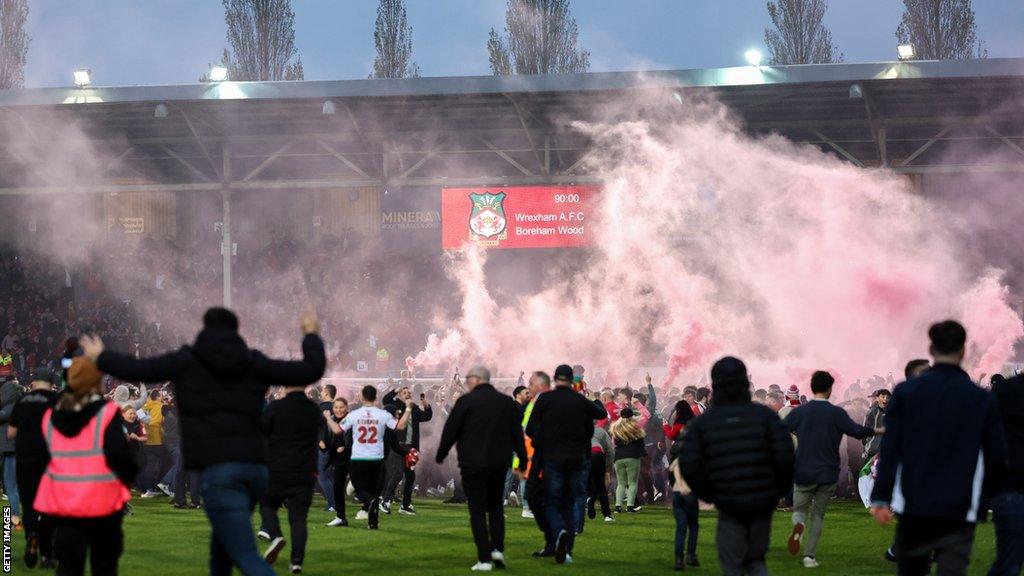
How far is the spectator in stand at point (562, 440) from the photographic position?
511 inches

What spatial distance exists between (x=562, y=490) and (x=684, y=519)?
3.95 feet

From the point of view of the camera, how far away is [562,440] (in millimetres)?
13008

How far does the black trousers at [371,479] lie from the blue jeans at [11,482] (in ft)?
12.2

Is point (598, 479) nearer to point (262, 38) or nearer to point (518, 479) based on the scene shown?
point (518, 479)

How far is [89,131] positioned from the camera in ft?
106

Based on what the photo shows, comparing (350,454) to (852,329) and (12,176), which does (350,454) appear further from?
(12,176)

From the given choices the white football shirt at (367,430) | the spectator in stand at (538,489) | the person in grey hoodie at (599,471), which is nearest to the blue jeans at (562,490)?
the spectator in stand at (538,489)

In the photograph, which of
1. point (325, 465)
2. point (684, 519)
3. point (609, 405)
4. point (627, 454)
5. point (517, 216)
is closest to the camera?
point (684, 519)

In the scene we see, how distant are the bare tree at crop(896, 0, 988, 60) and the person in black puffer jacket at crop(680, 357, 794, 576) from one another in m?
42.8

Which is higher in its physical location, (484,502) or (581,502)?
(484,502)

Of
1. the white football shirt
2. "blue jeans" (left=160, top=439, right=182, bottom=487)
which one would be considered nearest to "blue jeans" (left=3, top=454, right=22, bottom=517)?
the white football shirt

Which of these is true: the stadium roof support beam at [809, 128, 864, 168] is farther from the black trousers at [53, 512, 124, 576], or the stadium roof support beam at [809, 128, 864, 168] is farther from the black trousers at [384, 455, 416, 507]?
the black trousers at [53, 512, 124, 576]

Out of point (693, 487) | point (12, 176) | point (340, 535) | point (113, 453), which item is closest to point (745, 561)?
point (693, 487)

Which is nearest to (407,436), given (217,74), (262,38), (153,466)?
(153,466)
